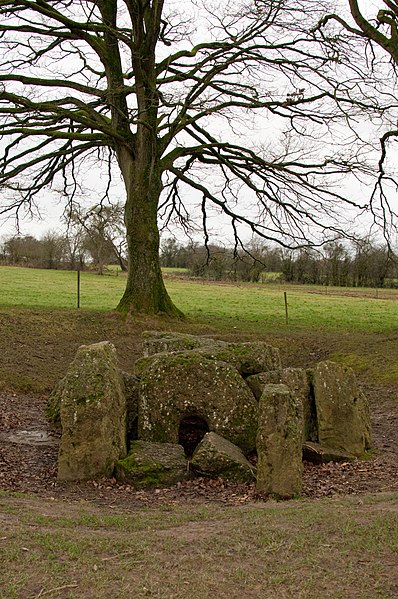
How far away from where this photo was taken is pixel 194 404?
372 inches

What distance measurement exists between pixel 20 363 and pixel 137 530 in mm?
10359

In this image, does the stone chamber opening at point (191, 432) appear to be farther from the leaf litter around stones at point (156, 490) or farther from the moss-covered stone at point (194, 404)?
the leaf litter around stones at point (156, 490)

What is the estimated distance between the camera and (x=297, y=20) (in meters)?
18.7

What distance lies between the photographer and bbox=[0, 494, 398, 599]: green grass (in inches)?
174

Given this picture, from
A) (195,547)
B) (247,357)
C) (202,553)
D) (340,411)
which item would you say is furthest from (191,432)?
(202,553)

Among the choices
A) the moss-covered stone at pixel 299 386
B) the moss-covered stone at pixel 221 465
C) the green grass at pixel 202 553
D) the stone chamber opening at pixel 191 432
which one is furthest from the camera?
the moss-covered stone at pixel 299 386

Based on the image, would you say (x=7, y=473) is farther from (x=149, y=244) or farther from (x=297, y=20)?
(x=297, y=20)

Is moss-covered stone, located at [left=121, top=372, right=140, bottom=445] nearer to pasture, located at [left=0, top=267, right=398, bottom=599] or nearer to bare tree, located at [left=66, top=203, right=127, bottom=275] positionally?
pasture, located at [left=0, top=267, right=398, bottom=599]

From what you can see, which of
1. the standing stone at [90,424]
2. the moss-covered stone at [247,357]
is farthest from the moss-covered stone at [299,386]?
the standing stone at [90,424]

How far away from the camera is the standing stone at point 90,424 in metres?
8.40

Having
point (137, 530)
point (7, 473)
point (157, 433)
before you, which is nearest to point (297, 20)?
point (157, 433)

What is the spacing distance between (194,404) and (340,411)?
8.13ft

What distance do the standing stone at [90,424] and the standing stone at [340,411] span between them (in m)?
3.30

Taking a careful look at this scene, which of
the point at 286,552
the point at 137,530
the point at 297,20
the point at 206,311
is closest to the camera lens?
the point at 286,552
